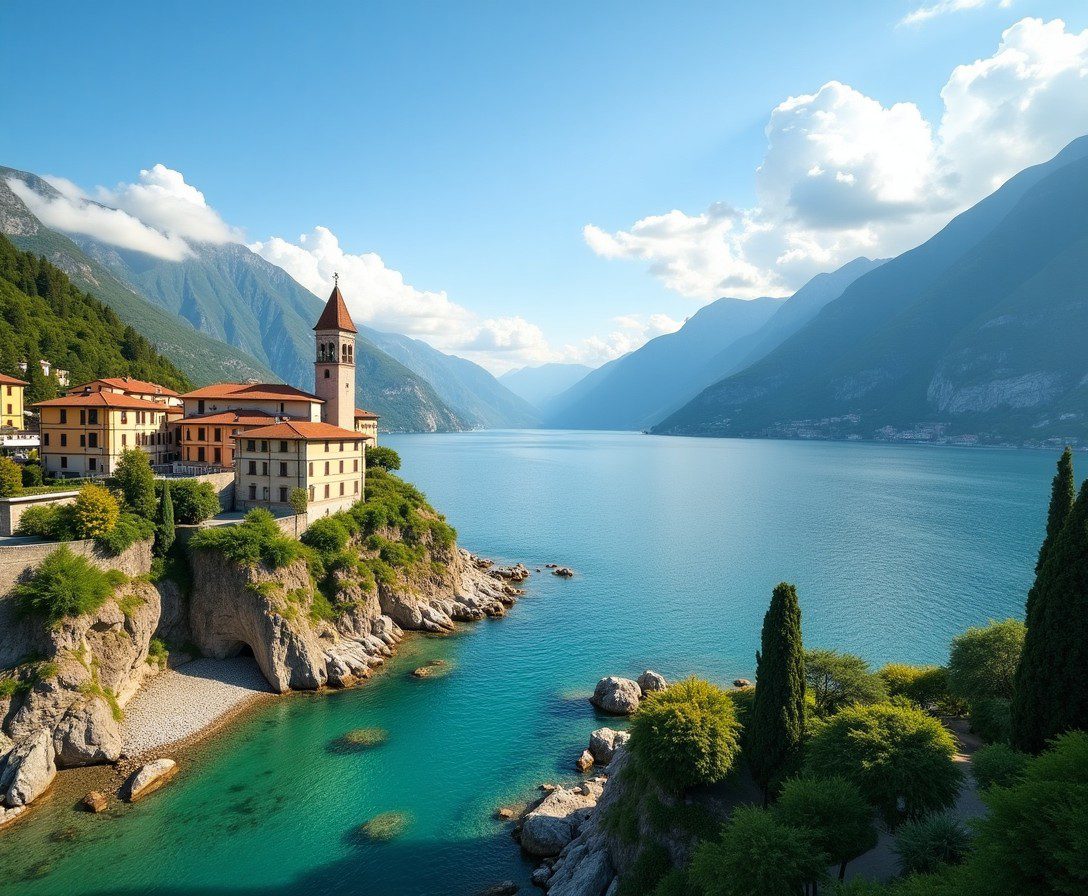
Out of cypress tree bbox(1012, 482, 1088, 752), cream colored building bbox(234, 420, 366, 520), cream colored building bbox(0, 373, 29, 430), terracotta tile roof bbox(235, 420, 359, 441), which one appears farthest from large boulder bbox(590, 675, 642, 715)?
cream colored building bbox(0, 373, 29, 430)

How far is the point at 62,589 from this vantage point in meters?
33.6

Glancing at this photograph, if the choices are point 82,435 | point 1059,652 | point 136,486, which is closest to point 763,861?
point 1059,652

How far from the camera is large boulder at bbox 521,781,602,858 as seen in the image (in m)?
26.0

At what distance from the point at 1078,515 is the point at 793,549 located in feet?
218

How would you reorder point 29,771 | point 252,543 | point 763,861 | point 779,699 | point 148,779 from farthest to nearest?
point 252,543
point 148,779
point 29,771
point 779,699
point 763,861

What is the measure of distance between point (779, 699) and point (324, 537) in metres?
38.7

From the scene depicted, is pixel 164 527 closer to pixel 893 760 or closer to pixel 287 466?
pixel 287 466

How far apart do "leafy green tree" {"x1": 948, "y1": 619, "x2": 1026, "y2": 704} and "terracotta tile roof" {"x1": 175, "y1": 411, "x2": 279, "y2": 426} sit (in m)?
58.3

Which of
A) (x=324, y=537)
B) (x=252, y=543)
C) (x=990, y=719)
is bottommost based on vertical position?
(x=990, y=719)

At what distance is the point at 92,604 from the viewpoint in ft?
115

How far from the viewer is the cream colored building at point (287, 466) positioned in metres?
50.0

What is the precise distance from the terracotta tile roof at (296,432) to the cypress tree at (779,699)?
4092 centimetres

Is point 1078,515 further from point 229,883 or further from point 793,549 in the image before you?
point 793,549

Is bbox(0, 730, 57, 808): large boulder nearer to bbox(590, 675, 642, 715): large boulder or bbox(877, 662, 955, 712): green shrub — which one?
bbox(590, 675, 642, 715): large boulder
